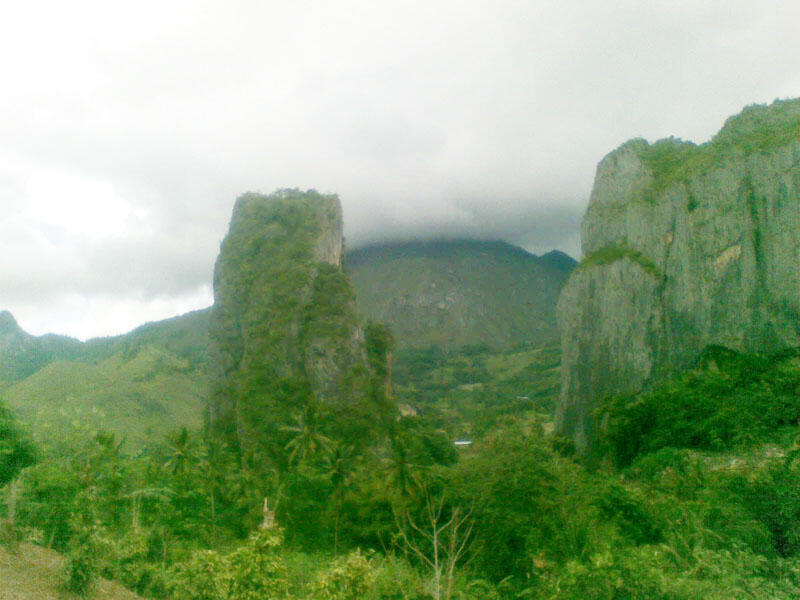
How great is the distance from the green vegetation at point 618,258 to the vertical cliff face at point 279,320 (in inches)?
991

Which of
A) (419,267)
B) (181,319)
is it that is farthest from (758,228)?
(419,267)

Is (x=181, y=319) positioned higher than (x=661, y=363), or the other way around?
(x=181, y=319)

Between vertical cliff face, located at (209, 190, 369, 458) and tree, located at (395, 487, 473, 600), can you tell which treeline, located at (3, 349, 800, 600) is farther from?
vertical cliff face, located at (209, 190, 369, 458)

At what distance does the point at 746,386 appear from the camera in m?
36.1

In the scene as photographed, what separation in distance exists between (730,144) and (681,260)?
402 inches

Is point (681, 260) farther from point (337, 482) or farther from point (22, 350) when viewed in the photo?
point (22, 350)

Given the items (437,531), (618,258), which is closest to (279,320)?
(618,258)

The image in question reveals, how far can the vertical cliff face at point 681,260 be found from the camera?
43.9 metres

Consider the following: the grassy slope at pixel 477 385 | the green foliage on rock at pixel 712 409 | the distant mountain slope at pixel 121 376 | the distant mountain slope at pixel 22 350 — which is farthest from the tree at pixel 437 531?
the distant mountain slope at pixel 22 350

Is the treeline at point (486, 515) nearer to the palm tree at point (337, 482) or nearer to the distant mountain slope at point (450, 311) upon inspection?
the palm tree at point (337, 482)

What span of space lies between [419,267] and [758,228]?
155 m

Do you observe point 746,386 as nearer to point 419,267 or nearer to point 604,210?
point 604,210

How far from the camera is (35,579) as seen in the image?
39.1 feet

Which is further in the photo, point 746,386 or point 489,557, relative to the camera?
point 746,386
